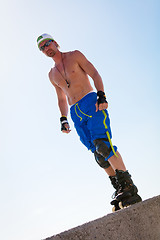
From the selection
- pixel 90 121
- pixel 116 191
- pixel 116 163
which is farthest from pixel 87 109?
pixel 116 191

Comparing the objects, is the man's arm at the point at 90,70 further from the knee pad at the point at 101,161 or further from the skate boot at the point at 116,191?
the skate boot at the point at 116,191

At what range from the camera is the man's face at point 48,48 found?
13.7 feet

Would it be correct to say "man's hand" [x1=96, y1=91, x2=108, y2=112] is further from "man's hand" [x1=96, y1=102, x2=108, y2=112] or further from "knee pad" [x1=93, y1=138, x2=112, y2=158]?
"knee pad" [x1=93, y1=138, x2=112, y2=158]

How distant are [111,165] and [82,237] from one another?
1831 mm

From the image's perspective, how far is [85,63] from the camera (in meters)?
4.07

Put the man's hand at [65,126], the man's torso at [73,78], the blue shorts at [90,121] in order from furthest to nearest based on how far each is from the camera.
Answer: the man's hand at [65,126] → the man's torso at [73,78] → the blue shorts at [90,121]

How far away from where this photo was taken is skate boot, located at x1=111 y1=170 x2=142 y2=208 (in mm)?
3053

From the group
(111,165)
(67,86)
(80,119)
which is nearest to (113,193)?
(111,165)

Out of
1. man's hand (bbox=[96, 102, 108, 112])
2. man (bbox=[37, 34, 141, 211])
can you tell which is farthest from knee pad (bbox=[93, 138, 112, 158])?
man's hand (bbox=[96, 102, 108, 112])

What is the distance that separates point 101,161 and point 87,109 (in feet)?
2.51

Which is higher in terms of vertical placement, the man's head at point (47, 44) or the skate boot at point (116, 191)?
the man's head at point (47, 44)

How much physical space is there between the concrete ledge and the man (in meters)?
0.80

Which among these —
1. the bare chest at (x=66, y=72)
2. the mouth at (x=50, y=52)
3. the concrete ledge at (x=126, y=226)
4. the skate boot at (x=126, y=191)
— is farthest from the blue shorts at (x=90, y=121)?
the concrete ledge at (x=126, y=226)

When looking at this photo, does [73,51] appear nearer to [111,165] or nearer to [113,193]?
[111,165]
